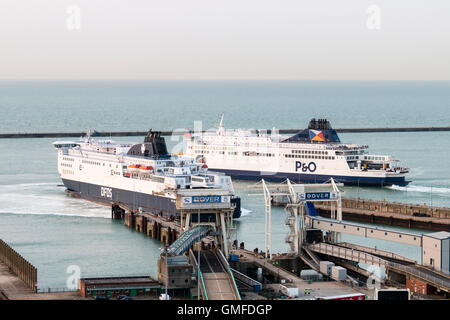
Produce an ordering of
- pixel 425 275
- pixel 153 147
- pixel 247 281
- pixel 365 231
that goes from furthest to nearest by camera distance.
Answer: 1. pixel 153 147
2. pixel 365 231
3. pixel 247 281
4. pixel 425 275

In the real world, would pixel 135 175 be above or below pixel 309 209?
above

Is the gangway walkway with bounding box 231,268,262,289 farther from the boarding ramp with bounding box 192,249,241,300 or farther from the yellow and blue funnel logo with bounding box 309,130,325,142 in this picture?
the yellow and blue funnel logo with bounding box 309,130,325,142

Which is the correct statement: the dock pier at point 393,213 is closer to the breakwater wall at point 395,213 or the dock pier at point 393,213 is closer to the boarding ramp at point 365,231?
the breakwater wall at point 395,213

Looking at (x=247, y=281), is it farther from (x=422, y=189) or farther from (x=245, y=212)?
(x=422, y=189)

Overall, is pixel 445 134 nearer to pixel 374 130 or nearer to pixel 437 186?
pixel 374 130

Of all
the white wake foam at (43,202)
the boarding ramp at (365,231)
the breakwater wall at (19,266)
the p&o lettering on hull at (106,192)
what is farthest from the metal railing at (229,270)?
the p&o lettering on hull at (106,192)

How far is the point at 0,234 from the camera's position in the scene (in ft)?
156

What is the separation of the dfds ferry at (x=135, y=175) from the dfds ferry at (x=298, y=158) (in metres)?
12.9

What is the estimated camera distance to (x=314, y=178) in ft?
237

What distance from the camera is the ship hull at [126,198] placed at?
173 ft

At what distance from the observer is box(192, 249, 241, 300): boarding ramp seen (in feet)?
104

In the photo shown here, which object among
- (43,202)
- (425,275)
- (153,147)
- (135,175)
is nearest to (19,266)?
(425,275)

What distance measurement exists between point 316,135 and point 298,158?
238 centimetres
